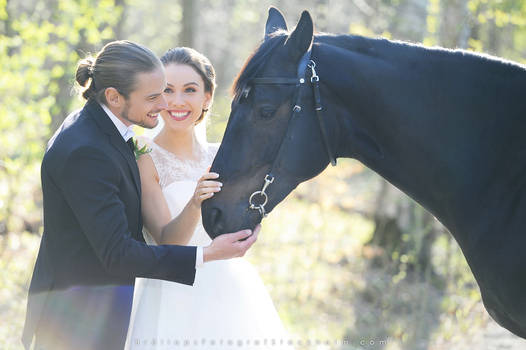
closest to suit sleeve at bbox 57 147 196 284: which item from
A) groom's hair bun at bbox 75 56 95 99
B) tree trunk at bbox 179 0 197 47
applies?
groom's hair bun at bbox 75 56 95 99

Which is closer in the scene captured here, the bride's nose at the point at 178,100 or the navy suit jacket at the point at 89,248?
the navy suit jacket at the point at 89,248

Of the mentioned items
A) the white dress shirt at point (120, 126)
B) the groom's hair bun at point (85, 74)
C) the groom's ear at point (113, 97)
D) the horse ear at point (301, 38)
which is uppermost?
the horse ear at point (301, 38)

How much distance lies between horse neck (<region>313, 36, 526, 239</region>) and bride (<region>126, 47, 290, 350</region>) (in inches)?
29.8

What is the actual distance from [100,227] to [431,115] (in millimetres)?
1502

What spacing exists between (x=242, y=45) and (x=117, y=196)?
20335mm

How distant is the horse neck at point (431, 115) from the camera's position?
2162 mm

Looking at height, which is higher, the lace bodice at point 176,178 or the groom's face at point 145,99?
the groom's face at point 145,99

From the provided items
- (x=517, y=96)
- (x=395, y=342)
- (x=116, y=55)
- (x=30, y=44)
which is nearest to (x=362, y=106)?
(x=517, y=96)

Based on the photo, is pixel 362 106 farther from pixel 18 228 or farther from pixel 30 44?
pixel 18 228

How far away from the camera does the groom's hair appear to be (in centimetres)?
218

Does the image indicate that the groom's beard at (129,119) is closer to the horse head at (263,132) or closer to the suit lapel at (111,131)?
the suit lapel at (111,131)

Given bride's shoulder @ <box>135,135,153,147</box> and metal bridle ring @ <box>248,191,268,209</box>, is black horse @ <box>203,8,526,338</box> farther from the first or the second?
bride's shoulder @ <box>135,135,153,147</box>

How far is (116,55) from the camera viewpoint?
2.20 m

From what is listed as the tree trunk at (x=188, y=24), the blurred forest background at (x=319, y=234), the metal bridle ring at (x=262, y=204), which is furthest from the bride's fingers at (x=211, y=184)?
the tree trunk at (x=188, y=24)
